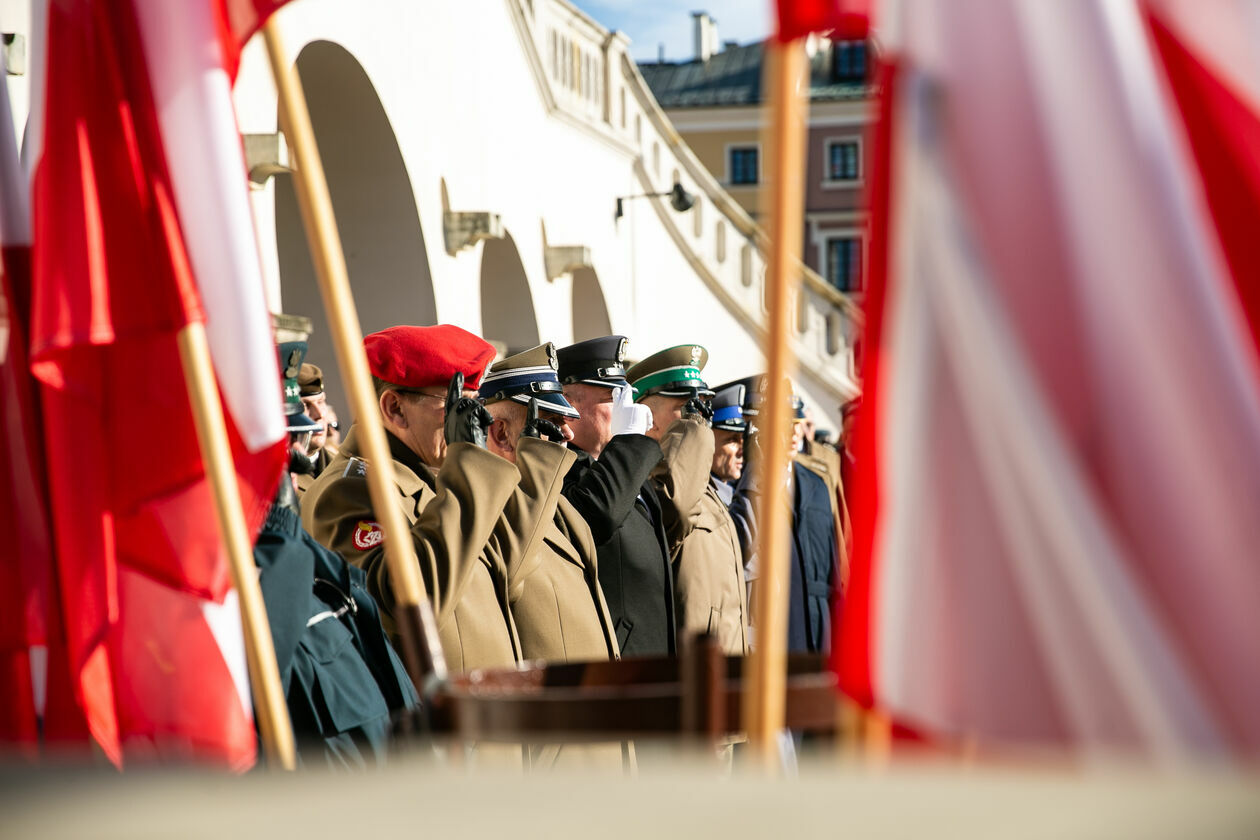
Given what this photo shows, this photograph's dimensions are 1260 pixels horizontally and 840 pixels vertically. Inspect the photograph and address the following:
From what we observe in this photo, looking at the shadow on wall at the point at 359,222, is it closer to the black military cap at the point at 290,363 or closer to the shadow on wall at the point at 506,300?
the shadow on wall at the point at 506,300

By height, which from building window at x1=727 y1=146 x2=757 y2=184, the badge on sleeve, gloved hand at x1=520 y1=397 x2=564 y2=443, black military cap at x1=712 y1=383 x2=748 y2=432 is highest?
building window at x1=727 y1=146 x2=757 y2=184

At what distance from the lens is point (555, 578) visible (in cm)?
398

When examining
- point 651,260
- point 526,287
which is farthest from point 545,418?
point 651,260

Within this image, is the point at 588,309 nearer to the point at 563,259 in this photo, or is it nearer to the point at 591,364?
the point at 563,259

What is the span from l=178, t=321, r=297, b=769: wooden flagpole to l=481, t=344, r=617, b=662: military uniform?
168 cm

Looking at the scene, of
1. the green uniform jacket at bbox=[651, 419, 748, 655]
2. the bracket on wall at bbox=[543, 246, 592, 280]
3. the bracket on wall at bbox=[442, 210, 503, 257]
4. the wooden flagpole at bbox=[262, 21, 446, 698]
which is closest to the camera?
the wooden flagpole at bbox=[262, 21, 446, 698]

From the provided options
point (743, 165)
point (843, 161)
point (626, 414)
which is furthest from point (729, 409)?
point (843, 161)

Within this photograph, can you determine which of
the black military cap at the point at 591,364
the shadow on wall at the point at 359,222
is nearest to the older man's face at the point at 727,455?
the black military cap at the point at 591,364

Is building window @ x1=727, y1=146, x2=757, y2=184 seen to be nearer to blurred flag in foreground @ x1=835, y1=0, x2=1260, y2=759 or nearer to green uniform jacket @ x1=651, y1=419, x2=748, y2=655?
green uniform jacket @ x1=651, y1=419, x2=748, y2=655

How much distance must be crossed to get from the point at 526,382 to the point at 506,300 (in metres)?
9.93

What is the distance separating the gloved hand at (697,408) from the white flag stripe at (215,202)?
376 cm

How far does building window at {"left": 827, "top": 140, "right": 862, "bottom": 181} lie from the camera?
38938mm

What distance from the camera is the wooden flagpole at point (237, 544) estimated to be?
6.60 ft

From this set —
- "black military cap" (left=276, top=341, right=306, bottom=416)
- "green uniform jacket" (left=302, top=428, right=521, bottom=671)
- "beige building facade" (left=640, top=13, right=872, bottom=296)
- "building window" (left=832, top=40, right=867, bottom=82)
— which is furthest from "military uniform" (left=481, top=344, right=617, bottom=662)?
"building window" (left=832, top=40, right=867, bottom=82)
